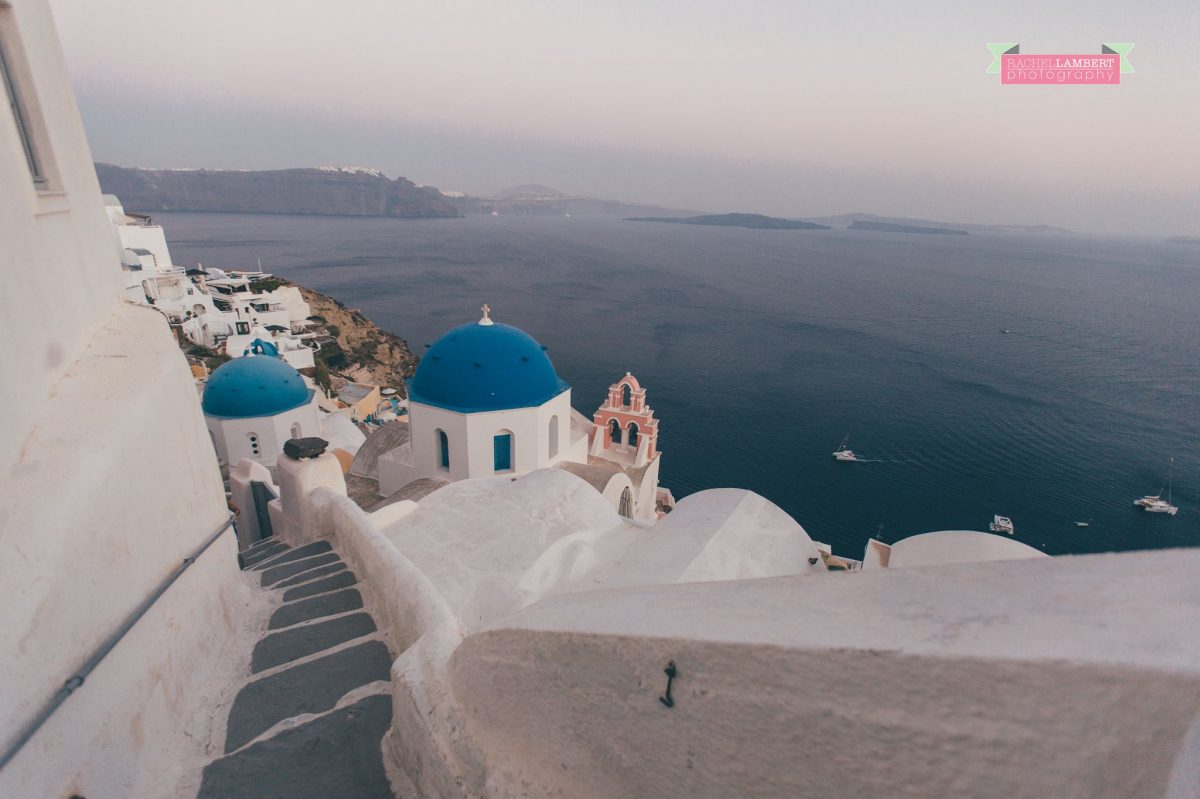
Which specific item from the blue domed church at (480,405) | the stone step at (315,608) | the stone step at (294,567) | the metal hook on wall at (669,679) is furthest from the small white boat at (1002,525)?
the metal hook on wall at (669,679)

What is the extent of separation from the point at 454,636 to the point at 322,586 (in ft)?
9.40

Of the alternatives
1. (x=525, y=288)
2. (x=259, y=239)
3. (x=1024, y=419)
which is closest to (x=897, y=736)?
(x=1024, y=419)

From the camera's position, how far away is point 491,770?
2854 millimetres

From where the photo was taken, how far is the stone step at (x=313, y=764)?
3.32 m

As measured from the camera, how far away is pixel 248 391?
57.1 feet

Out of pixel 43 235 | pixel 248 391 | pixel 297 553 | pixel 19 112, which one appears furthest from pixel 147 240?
pixel 43 235

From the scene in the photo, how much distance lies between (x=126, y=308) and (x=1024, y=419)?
176 feet

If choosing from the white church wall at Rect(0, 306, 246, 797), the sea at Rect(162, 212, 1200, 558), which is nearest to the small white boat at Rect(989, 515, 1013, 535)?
the sea at Rect(162, 212, 1200, 558)

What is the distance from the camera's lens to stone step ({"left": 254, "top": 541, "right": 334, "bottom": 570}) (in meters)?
6.81

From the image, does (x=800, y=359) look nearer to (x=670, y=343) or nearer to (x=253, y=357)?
(x=670, y=343)

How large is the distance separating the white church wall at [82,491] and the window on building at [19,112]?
3 centimetres

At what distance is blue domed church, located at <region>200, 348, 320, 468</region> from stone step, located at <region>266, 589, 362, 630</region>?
1367 centimetres

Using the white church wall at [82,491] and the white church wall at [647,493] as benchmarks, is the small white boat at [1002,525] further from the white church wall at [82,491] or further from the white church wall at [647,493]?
the white church wall at [82,491]

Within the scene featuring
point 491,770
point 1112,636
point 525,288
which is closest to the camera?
point 1112,636
